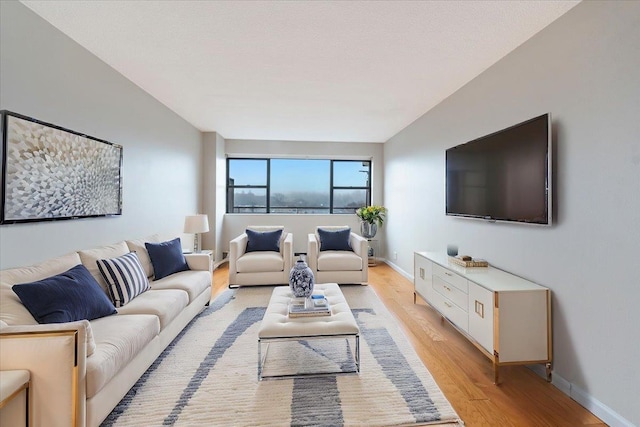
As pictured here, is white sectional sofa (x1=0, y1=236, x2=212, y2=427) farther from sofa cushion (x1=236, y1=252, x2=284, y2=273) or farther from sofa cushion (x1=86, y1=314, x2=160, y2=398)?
sofa cushion (x1=236, y1=252, x2=284, y2=273)

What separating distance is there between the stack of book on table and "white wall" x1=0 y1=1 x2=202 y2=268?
6.16 ft

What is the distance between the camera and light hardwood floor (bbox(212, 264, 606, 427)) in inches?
66.5

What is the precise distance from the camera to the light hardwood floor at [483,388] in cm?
169

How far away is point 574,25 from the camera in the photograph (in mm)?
1871

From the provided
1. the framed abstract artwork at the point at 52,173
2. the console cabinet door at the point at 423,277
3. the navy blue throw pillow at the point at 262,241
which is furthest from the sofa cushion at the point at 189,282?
the console cabinet door at the point at 423,277

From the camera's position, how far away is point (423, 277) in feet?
10.8

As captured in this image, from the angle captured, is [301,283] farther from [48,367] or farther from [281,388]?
[48,367]

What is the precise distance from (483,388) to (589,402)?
22.4 inches

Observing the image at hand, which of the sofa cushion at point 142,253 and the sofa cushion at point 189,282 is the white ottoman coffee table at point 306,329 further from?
the sofa cushion at point 142,253

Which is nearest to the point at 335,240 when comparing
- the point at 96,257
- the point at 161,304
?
the point at 161,304

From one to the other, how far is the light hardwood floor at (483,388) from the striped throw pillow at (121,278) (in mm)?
2431

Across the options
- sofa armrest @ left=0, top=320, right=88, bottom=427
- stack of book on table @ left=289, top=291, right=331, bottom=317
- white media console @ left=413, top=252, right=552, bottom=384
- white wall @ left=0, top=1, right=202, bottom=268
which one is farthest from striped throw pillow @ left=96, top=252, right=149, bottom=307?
white media console @ left=413, top=252, right=552, bottom=384

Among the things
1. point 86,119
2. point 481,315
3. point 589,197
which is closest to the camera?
point 589,197

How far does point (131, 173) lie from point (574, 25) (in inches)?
159
